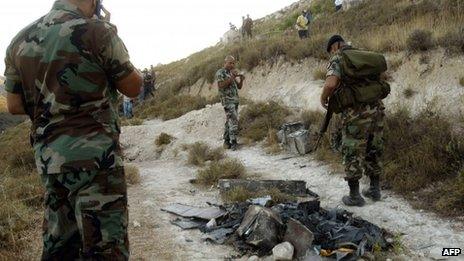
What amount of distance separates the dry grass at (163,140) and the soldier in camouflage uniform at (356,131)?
750 centimetres

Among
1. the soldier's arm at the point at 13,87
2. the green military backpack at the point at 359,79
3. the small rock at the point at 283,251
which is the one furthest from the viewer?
the green military backpack at the point at 359,79

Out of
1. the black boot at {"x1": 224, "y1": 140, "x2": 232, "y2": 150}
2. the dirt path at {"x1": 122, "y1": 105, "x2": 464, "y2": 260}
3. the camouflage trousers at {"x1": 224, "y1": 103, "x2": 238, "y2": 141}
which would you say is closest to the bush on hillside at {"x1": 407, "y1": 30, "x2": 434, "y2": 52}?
the dirt path at {"x1": 122, "y1": 105, "x2": 464, "y2": 260}

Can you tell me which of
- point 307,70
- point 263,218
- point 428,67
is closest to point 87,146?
point 263,218

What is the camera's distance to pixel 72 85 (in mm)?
2322

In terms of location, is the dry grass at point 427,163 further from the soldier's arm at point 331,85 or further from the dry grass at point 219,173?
the dry grass at point 219,173

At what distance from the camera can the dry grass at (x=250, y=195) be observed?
224 inches

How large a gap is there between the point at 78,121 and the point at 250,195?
12.9 feet

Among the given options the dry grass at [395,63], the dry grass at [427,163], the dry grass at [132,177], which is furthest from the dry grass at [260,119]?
the dry grass at [427,163]

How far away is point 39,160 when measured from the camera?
2.38 meters

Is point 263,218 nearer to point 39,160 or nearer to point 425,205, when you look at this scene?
point 425,205

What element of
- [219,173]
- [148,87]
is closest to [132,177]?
[219,173]

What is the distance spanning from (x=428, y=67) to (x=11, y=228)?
7.93 m

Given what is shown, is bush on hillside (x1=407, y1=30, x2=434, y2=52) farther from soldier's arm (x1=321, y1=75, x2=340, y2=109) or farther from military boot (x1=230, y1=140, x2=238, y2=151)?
soldier's arm (x1=321, y1=75, x2=340, y2=109)

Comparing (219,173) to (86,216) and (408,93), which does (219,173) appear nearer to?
(408,93)
